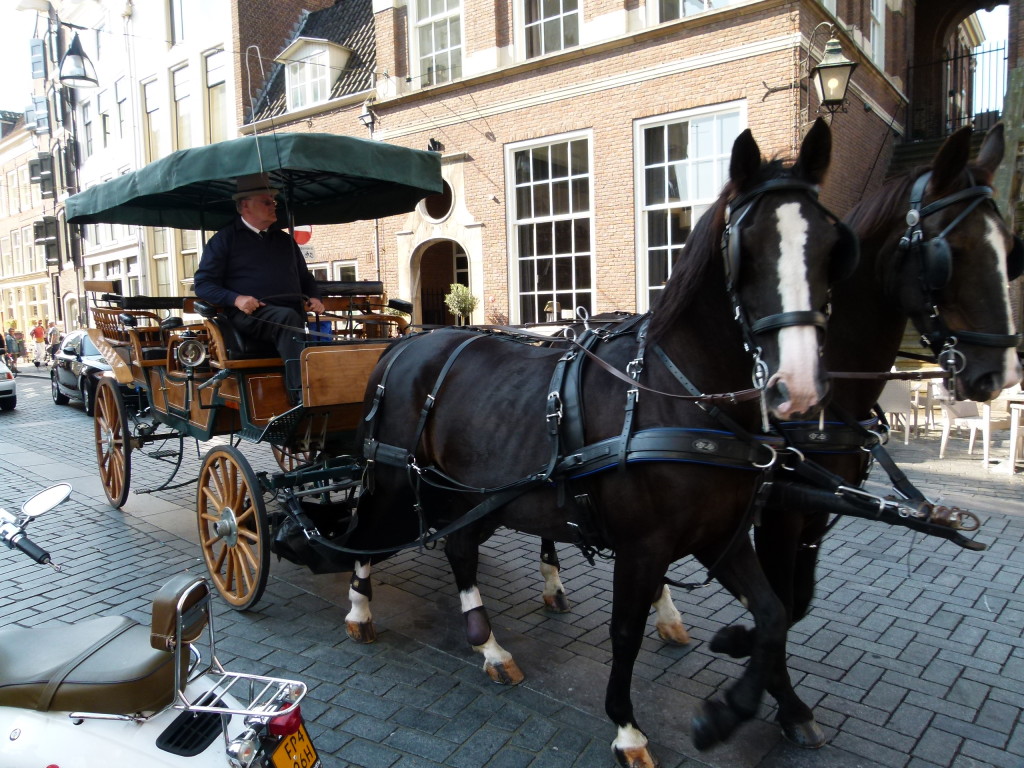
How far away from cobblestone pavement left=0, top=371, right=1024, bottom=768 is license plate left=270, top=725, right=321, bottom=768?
0.79 m

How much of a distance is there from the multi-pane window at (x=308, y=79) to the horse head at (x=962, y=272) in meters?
16.3

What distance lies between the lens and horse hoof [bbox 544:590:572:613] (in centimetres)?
419

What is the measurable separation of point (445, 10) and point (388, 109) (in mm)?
2255

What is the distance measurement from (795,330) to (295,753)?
1.87 m

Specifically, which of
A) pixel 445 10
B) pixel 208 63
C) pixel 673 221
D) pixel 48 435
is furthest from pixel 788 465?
pixel 208 63

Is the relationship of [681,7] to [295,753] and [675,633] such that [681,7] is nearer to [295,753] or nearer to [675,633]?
[675,633]

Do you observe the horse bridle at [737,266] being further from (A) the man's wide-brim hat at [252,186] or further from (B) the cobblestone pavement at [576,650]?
(A) the man's wide-brim hat at [252,186]

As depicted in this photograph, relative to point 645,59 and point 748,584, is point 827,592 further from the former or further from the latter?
point 645,59

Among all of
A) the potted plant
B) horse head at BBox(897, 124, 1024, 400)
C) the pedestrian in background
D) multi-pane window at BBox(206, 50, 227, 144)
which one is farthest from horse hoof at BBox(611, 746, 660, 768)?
the pedestrian in background

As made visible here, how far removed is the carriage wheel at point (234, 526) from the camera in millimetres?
4004

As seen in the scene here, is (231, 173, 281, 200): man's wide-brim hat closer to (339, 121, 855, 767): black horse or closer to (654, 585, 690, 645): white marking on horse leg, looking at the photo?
(339, 121, 855, 767): black horse

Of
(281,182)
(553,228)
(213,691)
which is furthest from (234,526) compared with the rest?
(553,228)

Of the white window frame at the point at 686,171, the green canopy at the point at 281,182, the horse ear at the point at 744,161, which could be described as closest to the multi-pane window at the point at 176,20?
the white window frame at the point at 686,171

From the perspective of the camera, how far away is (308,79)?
55.4 feet
